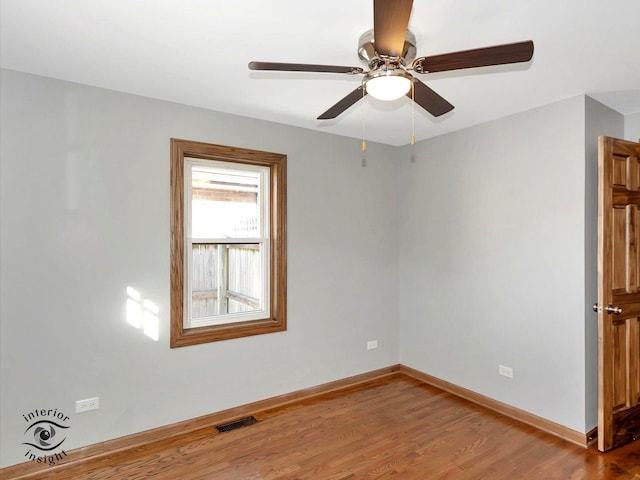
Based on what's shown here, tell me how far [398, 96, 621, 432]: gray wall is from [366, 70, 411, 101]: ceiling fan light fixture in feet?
6.35

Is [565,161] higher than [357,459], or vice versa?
[565,161]

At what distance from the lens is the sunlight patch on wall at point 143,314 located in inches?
111

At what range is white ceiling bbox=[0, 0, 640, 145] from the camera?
1776 millimetres

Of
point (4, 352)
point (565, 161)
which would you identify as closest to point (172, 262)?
point (4, 352)

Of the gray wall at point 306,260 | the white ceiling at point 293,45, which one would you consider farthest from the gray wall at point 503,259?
the white ceiling at point 293,45

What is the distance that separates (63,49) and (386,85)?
191 cm

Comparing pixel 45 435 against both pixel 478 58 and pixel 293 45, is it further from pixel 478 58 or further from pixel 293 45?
pixel 478 58

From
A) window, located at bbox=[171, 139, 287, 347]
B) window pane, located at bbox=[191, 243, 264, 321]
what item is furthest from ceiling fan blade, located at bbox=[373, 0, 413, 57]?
window pane, located at bbox=[191, 243, 264, 321]

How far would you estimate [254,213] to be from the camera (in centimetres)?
357

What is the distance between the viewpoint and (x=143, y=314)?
2.86 m

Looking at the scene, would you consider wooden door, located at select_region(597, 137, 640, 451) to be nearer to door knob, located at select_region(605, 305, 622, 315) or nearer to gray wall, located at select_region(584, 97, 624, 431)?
door knob, located at select_region(605, 305, 622, 315)

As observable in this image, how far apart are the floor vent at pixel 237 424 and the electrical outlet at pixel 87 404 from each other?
3.08 ft

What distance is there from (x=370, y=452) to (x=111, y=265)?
2.34 metres

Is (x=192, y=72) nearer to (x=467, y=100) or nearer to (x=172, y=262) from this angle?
(x=172, y=262)
